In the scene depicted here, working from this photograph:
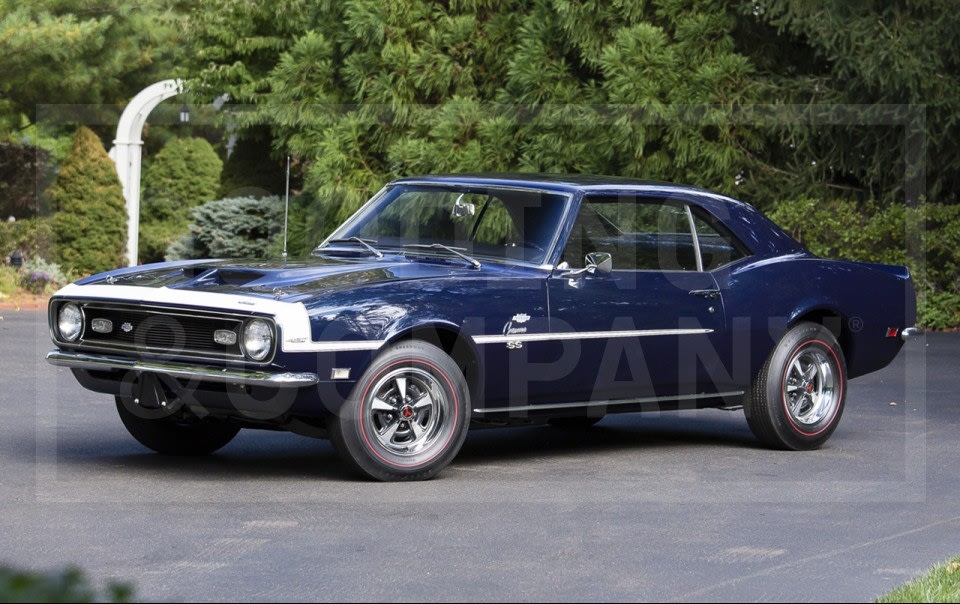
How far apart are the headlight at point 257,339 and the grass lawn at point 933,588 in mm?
3275

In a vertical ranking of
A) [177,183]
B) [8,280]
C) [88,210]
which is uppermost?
[177,183]

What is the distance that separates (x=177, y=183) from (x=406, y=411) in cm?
2630

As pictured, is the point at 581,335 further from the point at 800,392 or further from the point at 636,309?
the point at 800,392

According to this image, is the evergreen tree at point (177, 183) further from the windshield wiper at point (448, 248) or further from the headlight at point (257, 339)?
the headlight at point (257, 339)

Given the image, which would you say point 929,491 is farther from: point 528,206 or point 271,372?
point 271,372

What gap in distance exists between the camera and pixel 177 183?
3322 centimetres

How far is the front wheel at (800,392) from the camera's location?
30.9 feet

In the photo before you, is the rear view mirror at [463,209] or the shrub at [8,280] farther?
the shrub at [8,280]

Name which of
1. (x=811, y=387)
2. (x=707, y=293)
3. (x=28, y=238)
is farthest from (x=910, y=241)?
(x=28, y=238)

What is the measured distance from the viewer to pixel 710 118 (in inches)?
776

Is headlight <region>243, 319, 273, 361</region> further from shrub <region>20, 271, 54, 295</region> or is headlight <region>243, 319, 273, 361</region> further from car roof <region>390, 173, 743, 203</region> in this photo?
shrub <region>20, 271, 54, 295</region>

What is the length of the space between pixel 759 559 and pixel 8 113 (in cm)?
2243

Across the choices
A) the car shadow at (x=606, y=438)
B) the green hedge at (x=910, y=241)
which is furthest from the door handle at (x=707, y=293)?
the green hedge at (x=910, y=241)

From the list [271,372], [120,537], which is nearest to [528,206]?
[271,372]
